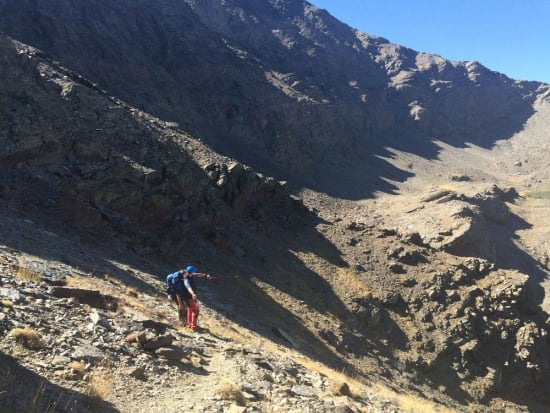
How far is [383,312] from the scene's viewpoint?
29688mm

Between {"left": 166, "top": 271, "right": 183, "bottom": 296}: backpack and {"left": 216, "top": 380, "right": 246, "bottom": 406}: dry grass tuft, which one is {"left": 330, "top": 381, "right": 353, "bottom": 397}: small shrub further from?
{"left": 166, "top": 271, "right": 183, "bottom": 296}: backpack

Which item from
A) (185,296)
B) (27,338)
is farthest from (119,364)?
(185,296)

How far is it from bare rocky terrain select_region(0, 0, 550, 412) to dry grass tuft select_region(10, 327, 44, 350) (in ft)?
0.12

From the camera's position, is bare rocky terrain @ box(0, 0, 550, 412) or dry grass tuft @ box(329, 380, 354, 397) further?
dry grass tuft @ box(329, 380, 354, 397)

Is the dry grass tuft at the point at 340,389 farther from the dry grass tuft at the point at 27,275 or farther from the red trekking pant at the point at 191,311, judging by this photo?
the dry grass tuft at the point at 27,275

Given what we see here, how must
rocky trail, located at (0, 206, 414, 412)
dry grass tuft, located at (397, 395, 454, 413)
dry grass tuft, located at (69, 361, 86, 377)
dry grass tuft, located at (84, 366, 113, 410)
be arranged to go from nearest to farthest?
1. dry grass tuft, located at (84, 366, 113, 410)
2. rocky trail, located at (0, 206, 414, 412)
3. dry grass tuft, located at (69, 361, 86, 377)
4. dry grass tuft, located at (397, 395, 454, 413)

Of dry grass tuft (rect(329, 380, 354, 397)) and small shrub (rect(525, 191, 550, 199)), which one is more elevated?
small shrub (rect(525, 191, 550, 199))

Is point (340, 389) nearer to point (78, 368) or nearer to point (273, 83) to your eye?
point (78, 368)

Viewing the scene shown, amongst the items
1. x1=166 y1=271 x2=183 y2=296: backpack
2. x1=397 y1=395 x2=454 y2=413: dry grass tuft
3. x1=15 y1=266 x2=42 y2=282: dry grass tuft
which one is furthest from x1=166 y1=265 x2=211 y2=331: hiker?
x1=397 y1=395 x2=454 y2=413: dry grass tuft

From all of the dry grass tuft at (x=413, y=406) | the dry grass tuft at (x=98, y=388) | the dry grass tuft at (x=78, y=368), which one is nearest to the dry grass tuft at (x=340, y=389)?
the dry grass tuft at (x=413, y=406)

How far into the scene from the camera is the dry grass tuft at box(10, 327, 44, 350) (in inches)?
288

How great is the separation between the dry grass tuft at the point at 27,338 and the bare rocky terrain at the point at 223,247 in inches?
1.4

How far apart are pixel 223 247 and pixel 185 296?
1626 cm

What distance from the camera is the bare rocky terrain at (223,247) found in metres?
8.95
